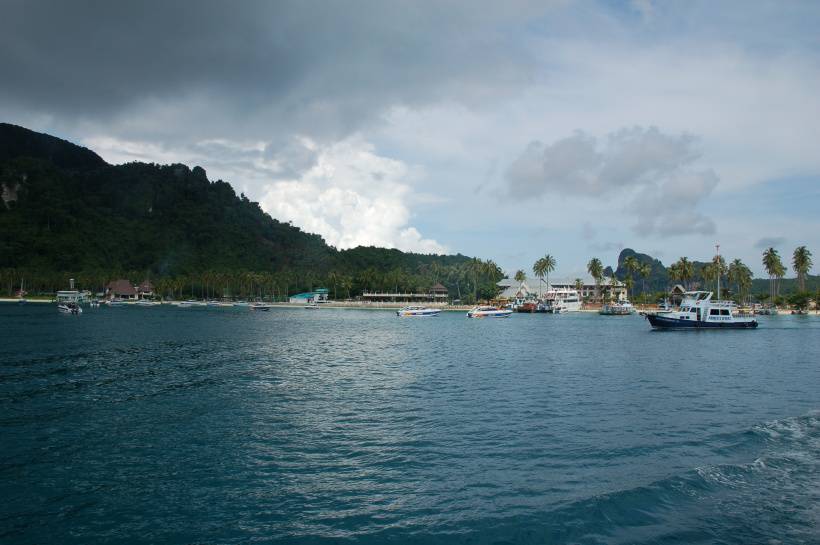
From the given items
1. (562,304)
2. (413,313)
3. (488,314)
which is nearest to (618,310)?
(562,304)

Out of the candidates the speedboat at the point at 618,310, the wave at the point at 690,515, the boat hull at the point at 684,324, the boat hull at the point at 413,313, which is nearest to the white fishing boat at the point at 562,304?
the speedboat at the point at 618,310

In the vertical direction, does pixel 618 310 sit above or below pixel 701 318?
above

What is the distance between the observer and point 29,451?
63.6 ft

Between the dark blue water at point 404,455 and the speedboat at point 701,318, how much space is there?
47.4 m

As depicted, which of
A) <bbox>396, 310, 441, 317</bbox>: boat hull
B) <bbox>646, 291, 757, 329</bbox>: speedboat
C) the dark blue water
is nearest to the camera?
the dark blue water

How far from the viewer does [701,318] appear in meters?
87.4

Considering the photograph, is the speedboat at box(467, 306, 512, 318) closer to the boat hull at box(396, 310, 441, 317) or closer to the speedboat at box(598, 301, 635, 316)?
the boat hull at box(396, 310, 441, 317)

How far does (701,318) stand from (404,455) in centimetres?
8363

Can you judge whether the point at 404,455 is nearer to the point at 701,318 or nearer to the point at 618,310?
the point at 701,318

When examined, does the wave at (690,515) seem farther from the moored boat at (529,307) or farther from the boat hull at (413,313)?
the moored boat at (529,307)

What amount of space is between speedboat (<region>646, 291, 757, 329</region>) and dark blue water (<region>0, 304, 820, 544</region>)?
47.4 meters

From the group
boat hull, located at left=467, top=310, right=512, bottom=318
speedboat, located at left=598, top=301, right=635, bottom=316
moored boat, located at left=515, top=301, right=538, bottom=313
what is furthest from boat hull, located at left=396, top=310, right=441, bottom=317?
speedboat, located at left=598, top=301, right=635, bottom=316

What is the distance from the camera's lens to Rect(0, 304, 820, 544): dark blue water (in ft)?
44.7

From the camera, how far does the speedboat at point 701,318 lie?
8688 centimetres
